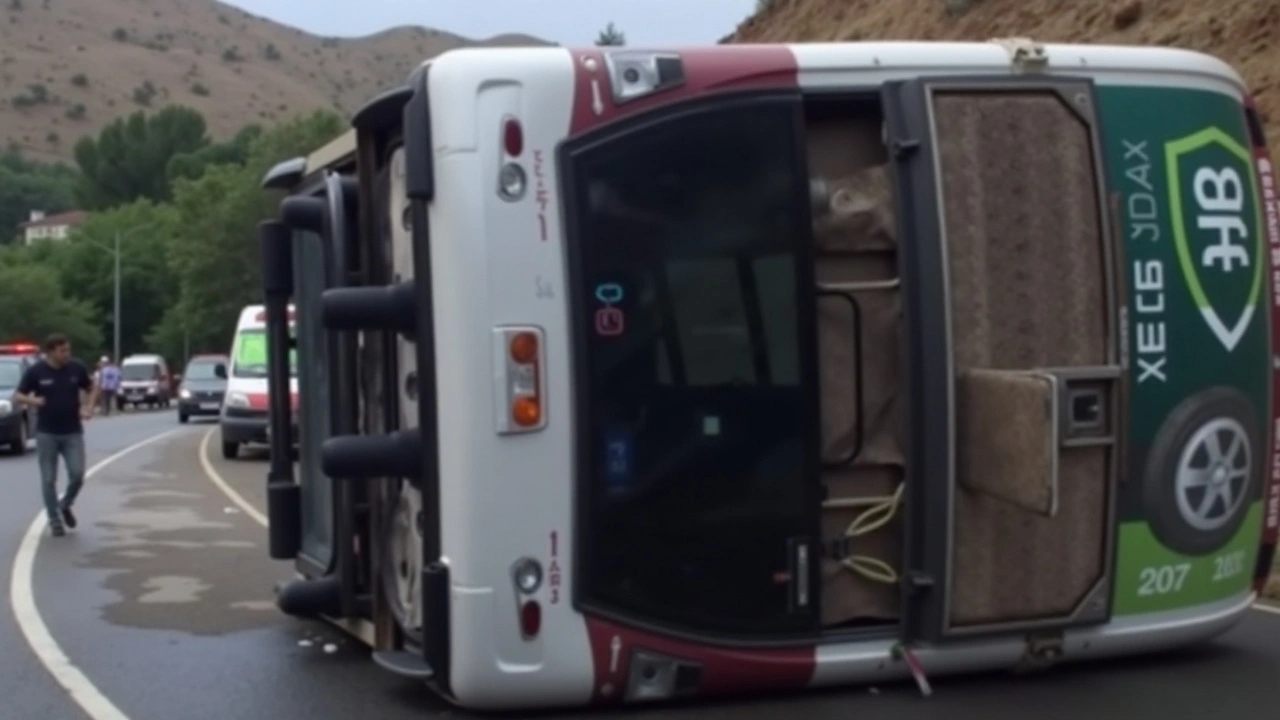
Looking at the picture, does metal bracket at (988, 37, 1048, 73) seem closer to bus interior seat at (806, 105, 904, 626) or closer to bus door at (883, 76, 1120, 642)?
bus door at (883, 76, 1120, 642)

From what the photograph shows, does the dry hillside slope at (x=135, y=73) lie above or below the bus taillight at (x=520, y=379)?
above

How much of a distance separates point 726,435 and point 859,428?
23.0 inches

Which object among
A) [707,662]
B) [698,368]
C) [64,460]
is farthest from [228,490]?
[698,368]

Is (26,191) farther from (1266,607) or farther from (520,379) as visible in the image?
(520,379)

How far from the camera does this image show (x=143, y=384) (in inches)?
2427

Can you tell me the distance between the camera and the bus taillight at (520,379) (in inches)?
287

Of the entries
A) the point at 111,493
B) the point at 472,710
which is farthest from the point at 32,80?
the point at 472,710

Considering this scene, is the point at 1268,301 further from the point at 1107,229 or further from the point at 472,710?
the point at 472,710

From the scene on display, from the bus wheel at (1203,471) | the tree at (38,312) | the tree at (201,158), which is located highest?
the tree at (201,158)

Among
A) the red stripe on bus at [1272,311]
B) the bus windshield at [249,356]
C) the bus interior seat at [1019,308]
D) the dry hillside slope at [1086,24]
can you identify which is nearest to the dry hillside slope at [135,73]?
the dry hillside slope at [1086,24]

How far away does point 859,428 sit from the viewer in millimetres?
7812

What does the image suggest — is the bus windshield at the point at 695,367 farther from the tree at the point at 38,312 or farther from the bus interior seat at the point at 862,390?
the tree at the point at 38,312

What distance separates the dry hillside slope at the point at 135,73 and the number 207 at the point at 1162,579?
146770 mm

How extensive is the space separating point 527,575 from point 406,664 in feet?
2.64
